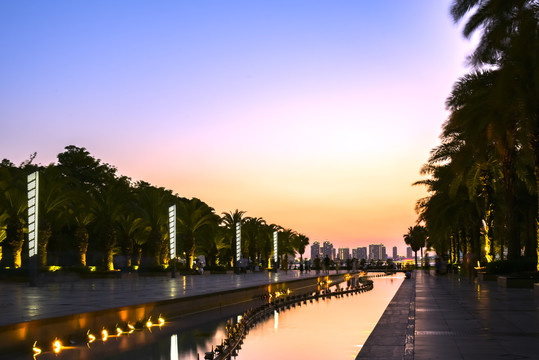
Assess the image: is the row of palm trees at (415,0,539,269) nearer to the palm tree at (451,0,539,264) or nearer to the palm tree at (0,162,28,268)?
the palm tree at (451,0,539,264)

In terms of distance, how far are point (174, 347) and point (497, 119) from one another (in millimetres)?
19143

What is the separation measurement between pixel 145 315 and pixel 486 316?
26.4 ft

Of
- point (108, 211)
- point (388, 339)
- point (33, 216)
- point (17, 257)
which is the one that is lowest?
point (388, 339)

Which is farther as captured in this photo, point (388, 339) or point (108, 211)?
point (108, 211)

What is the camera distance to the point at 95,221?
53375mm

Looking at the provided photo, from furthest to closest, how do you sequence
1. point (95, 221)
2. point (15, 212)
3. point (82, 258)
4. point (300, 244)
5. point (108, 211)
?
1. point (300, 244)
2. point (95, 221)
3. point (108, 211)
4. point (82, 258)
5. point (15, 212)

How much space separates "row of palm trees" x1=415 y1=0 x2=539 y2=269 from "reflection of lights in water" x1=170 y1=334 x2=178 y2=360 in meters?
15.0

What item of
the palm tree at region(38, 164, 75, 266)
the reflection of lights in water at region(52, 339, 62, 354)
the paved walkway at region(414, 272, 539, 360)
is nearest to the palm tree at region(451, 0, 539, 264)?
the paved walkway at region(414, 272, 539, 360)

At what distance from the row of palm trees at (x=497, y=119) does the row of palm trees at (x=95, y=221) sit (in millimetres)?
Result: 21190

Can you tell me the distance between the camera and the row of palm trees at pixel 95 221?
39.9 metres

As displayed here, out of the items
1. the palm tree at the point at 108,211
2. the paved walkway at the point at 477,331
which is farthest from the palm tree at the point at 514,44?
the palm tree at the point at 108,211

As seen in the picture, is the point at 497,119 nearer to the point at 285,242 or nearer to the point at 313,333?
the point at 313,333

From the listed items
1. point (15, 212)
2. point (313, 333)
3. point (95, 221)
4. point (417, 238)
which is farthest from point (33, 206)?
point (417, 238)

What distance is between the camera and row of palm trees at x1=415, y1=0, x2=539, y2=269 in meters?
22.1
